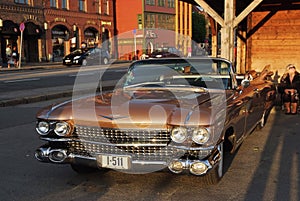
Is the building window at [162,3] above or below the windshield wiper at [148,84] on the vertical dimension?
above

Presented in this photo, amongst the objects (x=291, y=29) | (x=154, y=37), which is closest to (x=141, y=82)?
(x=291, y=29)

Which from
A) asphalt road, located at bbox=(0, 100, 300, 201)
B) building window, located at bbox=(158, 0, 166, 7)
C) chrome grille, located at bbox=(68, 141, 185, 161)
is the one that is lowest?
asphalt road, located at bbox=(0, 100, 300, 201)

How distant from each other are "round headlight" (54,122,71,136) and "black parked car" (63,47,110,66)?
2742cm

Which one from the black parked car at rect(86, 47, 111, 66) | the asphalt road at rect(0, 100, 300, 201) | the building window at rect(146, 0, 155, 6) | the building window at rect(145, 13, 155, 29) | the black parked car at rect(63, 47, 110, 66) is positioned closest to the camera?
the asphalt road at rect(0, 100, 300, 201)

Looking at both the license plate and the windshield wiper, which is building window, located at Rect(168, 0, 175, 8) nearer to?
the windshield wiper

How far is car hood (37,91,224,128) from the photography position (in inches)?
150

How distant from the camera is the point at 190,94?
189 inches

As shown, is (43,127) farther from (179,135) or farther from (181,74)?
(181,74)

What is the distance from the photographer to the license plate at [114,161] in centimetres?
387

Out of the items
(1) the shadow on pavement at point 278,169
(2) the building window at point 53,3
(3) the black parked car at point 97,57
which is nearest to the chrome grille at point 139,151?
(1) the shadow on pavement at point 278,169

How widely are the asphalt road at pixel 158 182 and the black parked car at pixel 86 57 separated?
1020 inches

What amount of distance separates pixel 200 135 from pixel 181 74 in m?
1.95

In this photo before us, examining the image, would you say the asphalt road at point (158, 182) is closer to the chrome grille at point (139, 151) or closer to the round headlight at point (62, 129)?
the chrome grille at point (139, 151)

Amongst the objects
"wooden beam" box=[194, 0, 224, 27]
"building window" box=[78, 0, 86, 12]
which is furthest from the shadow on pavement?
"building window" box=[78, 0, 86, 12]
